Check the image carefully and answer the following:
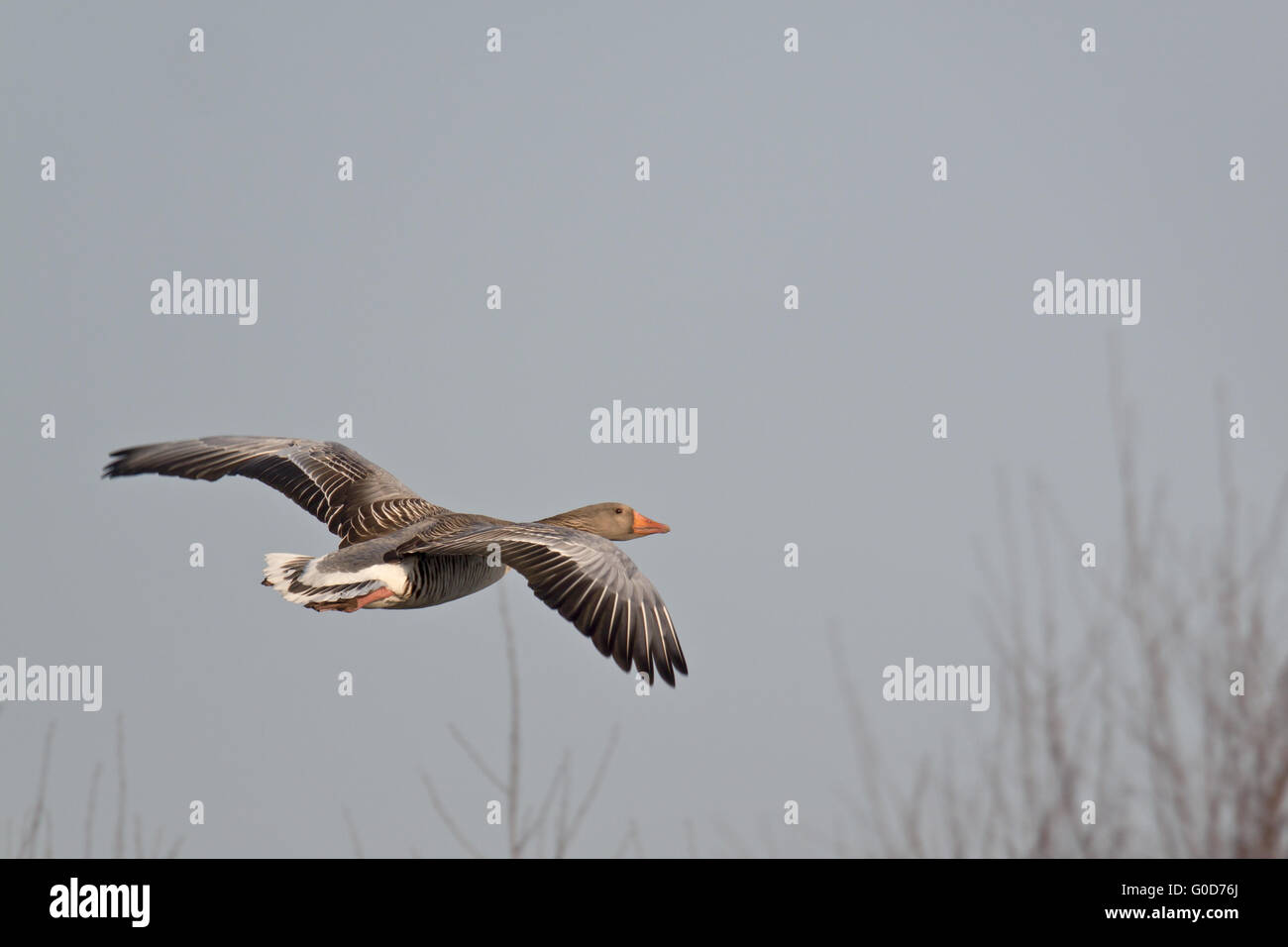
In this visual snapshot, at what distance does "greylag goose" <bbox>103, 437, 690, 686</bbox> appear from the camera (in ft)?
32.1

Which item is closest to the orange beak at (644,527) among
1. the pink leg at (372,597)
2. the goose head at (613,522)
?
the goose head at (613,522)

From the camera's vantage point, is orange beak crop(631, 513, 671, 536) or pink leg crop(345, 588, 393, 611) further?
orange beak crop(631, 513, 671, 536)

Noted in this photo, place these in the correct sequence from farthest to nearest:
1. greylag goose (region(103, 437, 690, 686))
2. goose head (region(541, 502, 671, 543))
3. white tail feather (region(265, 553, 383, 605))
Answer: goose head (region(541, 502, 671, 543)) → white tail feather (region(265, 553, 383, 605)) → greylag goose (region(103, 437, 690, 686))

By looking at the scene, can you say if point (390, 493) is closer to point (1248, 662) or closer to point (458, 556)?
point (458, 556)

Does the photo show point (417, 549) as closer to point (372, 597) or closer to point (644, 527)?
point (372, 597)

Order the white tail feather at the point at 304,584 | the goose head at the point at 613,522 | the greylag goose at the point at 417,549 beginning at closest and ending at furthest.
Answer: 1. the greylag goose at the point at 417,549
2. the white tail feather at the point at 304,584
3. the goose head at the point at 613,522

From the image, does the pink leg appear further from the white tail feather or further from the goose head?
the goose head

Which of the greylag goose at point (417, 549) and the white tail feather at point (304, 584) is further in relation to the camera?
the white tail feather at point (304, 584)

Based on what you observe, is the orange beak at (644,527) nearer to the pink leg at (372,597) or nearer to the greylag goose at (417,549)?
the greylag goose at (417,549)

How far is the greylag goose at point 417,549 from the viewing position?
32.1 ft

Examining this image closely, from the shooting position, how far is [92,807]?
303 inches

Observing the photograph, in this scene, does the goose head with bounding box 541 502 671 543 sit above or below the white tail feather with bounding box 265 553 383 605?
above

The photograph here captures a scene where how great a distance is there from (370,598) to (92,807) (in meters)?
3.48

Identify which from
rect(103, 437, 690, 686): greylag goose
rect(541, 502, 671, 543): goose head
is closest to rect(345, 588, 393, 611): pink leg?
rect(103, 437, 690, 686): greylag goose
